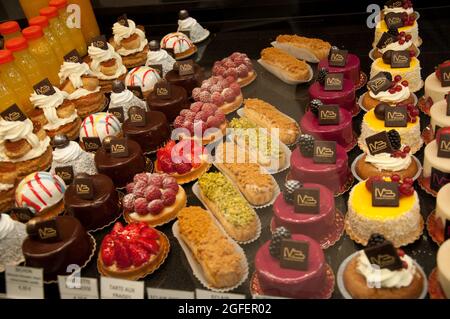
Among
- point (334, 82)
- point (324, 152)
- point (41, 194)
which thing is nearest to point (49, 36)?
point (41, 194)

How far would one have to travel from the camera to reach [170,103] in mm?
4777

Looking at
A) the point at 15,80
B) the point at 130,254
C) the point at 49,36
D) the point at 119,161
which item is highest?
the point at 49,36

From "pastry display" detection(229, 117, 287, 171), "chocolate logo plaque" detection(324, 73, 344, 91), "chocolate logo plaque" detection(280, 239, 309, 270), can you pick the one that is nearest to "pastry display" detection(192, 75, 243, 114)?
"pastry display" detection(229, 117, 287, 171)

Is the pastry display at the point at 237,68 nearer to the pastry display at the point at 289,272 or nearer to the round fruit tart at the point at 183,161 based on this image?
the round fruit tart at the point at 183,161

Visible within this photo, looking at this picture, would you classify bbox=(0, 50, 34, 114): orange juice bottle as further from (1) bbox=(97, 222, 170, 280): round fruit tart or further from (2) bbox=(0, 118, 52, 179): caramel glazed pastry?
(1) bbox=(97, 222, 170, 280): round fruit tart

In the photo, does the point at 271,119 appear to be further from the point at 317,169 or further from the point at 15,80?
the point at 15,80

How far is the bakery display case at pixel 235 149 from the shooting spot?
3.21 m

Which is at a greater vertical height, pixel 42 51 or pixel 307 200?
pixel 42 51

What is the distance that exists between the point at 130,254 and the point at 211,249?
0.53 meters

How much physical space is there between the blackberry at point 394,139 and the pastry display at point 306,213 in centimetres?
57

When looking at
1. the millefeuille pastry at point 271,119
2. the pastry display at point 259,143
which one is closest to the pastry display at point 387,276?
the pastry display at point 259,143
